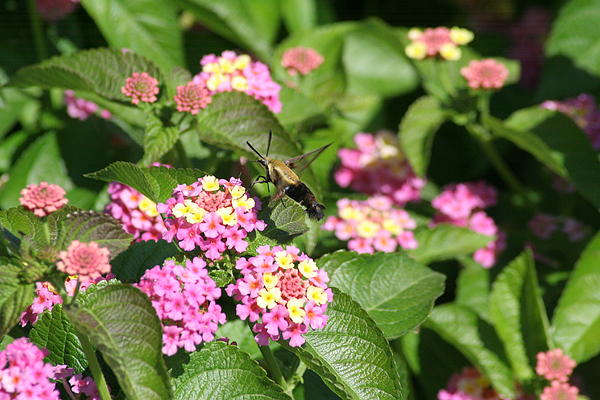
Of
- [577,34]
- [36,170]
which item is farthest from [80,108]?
[577,34]

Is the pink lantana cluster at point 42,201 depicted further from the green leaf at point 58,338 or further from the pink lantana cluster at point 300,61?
the pink lantana cluster at point 300,61

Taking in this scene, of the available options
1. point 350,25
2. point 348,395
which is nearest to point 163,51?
point 350,25

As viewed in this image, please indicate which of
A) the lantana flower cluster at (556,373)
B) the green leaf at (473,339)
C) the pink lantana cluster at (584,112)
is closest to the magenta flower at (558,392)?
the lantana flower cluster at (556,373)

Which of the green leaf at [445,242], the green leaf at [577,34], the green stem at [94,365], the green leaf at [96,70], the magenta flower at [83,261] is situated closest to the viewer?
the magenta flower at [83,261]

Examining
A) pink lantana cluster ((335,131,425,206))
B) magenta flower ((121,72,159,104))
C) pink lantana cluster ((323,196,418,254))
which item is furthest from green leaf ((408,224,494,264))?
magenta flower ((121,72,159,104))

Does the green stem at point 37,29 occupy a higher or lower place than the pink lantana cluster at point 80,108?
higher

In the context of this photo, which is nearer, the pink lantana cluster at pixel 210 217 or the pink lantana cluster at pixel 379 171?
the pink lantana cluster at pixel 210 217
